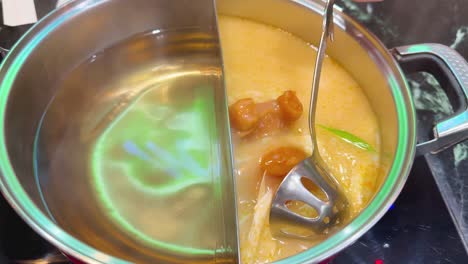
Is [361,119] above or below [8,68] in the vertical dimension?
below

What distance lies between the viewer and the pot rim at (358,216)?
944 mm

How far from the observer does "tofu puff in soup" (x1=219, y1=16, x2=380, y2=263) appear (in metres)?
1.21

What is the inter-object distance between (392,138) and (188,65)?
0.71 m

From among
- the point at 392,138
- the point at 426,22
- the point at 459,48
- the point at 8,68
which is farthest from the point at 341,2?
the point at 8,68

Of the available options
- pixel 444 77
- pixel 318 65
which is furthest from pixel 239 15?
pixel 444 77

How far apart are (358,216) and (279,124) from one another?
409 millimetres

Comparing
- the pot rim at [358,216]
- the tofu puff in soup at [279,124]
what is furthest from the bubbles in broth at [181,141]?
the pot rim at [358,216]

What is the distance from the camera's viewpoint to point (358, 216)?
101cm

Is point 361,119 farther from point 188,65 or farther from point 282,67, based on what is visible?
point 188,65

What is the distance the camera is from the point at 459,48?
183 cm

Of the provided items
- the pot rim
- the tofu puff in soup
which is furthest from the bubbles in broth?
the pot rim

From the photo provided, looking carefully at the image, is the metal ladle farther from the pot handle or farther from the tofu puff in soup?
the pot handle

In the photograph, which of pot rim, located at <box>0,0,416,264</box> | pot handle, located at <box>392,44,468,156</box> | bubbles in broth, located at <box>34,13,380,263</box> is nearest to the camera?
pot rim, located at <box>0,0,416,264</box>

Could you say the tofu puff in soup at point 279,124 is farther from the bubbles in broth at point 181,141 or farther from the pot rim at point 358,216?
the pot rim at point 358,216
